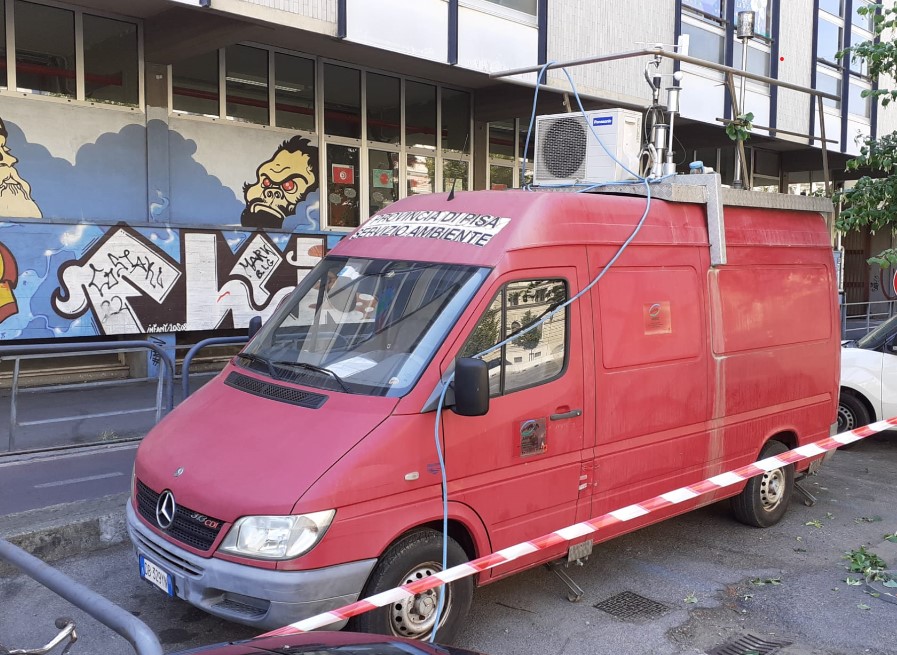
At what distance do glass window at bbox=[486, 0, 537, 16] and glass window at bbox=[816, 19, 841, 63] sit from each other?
29.7 ft

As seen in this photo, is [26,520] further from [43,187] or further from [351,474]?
[43,187]

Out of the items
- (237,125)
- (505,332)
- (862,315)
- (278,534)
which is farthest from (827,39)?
(278,534)

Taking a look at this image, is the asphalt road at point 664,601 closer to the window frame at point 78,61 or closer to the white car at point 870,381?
the white car at point 870,381

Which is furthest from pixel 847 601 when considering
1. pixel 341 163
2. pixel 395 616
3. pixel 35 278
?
pixel 341 163

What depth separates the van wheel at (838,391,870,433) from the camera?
909cm

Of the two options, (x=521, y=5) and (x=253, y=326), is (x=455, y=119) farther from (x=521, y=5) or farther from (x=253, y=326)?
(x=253, y=326)

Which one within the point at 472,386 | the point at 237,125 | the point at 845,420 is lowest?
the point at 845,420

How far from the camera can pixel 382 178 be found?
46.0 ft

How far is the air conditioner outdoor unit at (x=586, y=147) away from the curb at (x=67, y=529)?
13.0ft

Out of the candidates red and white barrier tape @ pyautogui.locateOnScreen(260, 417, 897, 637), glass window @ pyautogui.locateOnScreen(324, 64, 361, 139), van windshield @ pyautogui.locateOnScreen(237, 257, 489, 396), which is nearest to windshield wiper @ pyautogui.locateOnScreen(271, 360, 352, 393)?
van windshield @ pyautogui.locateOnScreen(237, 257, 489, 396)

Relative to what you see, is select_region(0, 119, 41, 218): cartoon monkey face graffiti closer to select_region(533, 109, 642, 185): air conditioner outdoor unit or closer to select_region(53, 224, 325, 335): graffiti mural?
select_region(53, 224, 325, 335): graffiti mural

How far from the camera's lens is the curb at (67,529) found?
518 cm

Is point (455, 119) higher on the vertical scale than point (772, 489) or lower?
higher

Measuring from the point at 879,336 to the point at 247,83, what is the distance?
9.20 meters
